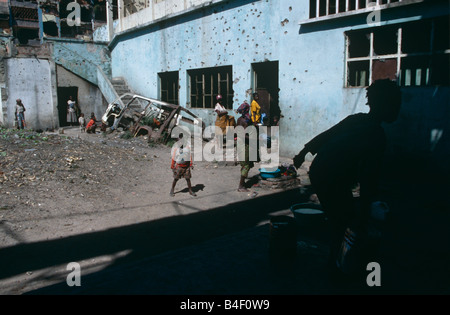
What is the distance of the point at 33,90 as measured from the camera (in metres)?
16.6

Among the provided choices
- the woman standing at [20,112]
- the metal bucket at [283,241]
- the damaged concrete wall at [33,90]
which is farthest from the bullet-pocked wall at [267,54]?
the woman standing at [20,112]

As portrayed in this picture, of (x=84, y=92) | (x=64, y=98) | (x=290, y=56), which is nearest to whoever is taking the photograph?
(x=290, y=56)

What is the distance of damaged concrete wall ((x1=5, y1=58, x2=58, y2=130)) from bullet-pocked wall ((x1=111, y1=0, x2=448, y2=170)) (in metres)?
7.09

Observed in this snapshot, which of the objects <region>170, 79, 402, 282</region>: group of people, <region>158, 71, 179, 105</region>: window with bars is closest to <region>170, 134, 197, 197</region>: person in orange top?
<region>170, 79, 402, 282</region>: group of people

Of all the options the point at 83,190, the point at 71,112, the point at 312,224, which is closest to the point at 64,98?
the point at 71,112

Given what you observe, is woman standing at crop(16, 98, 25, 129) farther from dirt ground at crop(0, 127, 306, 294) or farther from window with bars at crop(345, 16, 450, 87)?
window with bars at crop(345, 16, 450, 87)

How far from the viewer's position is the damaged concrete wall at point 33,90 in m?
16.0

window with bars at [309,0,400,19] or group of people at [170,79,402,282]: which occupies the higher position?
window with bars at [309,0,400,19]

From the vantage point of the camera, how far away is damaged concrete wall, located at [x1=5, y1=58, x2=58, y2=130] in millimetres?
16045

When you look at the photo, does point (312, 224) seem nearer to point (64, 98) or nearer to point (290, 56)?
point (290, 56)

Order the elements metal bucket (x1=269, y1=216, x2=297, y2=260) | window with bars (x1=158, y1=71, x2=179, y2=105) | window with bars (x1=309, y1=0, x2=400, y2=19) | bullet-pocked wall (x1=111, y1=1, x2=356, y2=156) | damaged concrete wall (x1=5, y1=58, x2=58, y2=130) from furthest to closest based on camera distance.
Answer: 1. damaged concrete wall (x1=5, y1=58, x2=58, y2=130)
2. window with bars (x1=158, y1=71, x2=179, y2=105)
3. bullet-pocked wall (x1=111, y1=1, x2=356, y2=156)
4. window with bars (x1=309, y1=0, x2=400, y2=19)
5. metal bucket (x1=269, y1=216, x2=297, y2=260)

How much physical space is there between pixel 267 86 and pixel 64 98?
12212mm
